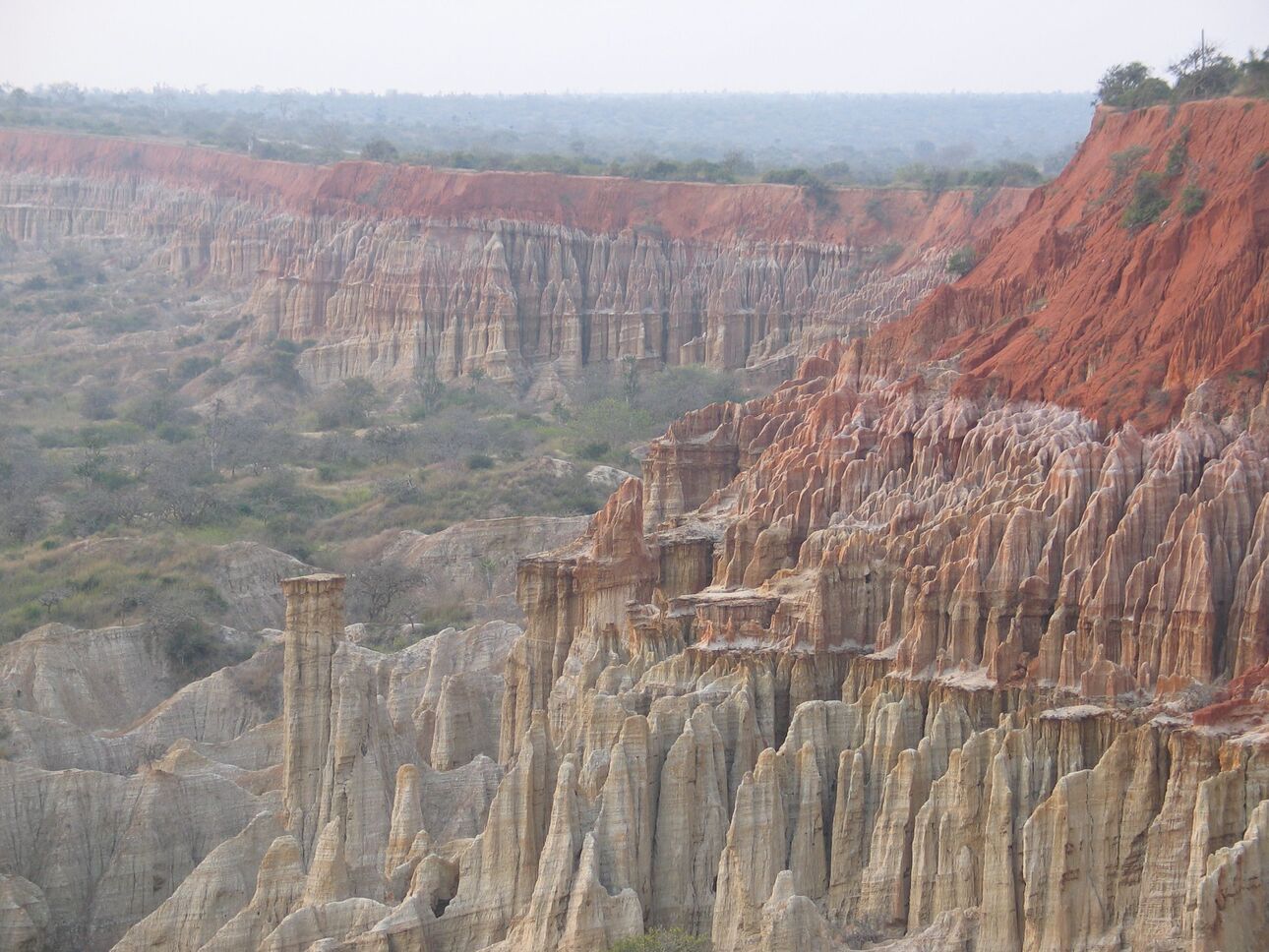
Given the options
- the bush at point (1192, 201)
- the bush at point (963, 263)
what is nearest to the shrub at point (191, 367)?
the bush at point (963, 263)

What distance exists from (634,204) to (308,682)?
7267 centimetres

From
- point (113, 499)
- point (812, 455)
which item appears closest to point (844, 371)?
point (812, 455)

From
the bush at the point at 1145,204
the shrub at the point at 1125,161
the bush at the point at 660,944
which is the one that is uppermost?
the shrub at the point at 1125,161

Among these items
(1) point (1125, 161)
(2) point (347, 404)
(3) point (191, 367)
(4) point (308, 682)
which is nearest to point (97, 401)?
(3) point (191, 367)

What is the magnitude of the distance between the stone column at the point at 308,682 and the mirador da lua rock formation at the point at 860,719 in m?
0.05

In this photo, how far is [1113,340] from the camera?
39.2m

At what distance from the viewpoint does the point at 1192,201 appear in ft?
134

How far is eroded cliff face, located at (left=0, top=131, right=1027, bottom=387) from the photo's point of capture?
99438 mm

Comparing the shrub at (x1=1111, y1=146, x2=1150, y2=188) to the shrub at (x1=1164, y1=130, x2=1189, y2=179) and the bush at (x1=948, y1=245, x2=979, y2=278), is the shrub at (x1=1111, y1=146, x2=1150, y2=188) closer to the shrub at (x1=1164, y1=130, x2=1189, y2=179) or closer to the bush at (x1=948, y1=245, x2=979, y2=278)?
the shrub at (x1=1164, y1=130, x2=1189, y2=179)

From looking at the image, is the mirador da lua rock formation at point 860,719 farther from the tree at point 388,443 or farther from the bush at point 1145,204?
the tree at point 388,443

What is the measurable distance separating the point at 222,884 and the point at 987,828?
12.0 metres

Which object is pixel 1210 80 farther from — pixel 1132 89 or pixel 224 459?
pixel 224 459

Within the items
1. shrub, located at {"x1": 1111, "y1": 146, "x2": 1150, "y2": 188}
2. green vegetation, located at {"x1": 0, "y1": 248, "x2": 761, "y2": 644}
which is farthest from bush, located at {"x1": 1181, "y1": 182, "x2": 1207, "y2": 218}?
green vegetation, located at {"x1": 0, "y1": 248, "x2": 761, "y2": 644}

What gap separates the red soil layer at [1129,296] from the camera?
3656 cm
